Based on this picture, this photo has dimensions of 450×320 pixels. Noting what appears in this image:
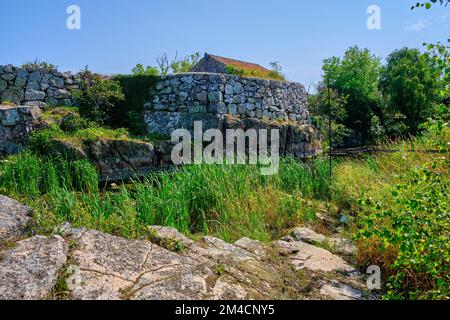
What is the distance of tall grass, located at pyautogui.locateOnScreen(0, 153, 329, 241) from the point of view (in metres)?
4.71

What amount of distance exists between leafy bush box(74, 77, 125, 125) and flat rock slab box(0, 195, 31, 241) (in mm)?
7340

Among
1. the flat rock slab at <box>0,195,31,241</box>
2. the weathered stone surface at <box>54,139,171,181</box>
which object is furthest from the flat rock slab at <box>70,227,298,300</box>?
the weathered stone surface at <box>54,139,171,181</box>

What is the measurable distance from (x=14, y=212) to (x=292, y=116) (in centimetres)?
1185

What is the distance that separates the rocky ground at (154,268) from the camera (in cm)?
243

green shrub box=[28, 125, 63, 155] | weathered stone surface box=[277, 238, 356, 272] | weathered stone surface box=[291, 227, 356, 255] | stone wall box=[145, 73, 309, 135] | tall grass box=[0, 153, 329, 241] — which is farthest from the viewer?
stone wall box=[145, 73, 309, 135]

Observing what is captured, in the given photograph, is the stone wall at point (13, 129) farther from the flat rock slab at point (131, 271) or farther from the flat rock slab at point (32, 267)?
the flat rock slab at point (32, 267)

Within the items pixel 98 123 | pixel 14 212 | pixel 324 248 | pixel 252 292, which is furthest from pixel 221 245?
pixel 98 123

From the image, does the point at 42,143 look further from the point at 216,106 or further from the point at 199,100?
the point at 216,106

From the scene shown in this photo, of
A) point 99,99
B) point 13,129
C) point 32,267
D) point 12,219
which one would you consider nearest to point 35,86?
point 99,99

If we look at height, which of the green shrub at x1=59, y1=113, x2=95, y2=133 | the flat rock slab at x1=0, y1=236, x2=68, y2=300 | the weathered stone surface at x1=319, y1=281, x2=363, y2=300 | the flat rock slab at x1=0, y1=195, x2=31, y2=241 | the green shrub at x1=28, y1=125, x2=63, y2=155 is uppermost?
the green shrub at x1=59, y1=113, x2=95, y2=133

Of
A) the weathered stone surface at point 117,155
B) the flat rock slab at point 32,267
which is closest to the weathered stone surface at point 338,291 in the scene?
the flat rock slab at point 32,267

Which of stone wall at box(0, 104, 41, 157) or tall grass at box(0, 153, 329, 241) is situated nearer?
tall grass at box(0, 153, 329, 241)

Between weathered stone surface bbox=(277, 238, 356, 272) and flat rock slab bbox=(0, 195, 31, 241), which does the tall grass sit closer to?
flat rock slab bbox=(0, 195, 31, 241)

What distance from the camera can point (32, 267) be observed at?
8.22ft
